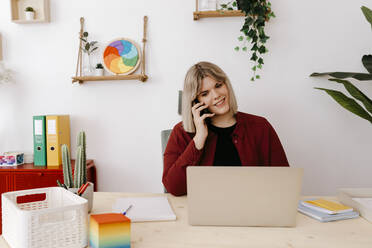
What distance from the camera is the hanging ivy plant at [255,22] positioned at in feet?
6.79

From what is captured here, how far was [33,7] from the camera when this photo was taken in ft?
7.94

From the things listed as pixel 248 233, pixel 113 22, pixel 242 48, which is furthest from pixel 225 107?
pixel 113 22

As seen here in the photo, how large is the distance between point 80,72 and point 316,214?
2.00 meters

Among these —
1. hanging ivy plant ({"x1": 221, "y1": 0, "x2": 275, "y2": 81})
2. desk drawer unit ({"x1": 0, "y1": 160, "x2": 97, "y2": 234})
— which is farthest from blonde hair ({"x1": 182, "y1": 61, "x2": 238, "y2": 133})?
desk drawer unit ({"x1": 0, "y1": 160, "x2": 97, "y2": 234})

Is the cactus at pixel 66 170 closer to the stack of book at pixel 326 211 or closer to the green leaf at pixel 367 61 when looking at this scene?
the stack of book at pixel 326 211

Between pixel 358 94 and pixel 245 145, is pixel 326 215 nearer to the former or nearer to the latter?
pixel 245 145

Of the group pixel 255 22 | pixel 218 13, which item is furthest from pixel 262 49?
pixel 218 13

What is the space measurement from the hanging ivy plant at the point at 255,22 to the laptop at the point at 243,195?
138 centimetres

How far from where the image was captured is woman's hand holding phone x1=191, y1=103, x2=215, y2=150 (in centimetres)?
154

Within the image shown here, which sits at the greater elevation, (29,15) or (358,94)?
(29,15)

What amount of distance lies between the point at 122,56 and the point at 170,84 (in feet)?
1.43

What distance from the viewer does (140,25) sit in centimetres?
235

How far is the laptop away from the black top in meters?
0.75

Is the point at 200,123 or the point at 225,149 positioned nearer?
the point at 200,123
